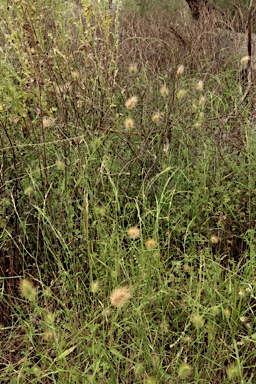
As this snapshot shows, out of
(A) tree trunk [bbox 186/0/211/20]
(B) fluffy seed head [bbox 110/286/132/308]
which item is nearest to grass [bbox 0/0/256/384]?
(B) fluffy seed head [bbox 110/286/132/308]

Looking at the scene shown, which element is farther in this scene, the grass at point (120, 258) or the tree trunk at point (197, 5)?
the tree trunk at point (197, 5)

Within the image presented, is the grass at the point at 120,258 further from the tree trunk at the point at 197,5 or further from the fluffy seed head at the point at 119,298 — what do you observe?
the tree trunk at the point at 197,5

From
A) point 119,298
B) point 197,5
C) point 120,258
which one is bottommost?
point 120,258

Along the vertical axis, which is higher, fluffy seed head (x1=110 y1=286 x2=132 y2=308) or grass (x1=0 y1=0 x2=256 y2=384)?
fluffy seed head (x1=110 y1=286 x2=132 y2=308)

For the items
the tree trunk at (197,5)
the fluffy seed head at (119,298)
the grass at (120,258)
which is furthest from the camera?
the tree trunk at (197,5)

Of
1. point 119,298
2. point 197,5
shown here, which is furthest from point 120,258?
point 197,5

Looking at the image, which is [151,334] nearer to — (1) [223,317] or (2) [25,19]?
(1) [223,317]

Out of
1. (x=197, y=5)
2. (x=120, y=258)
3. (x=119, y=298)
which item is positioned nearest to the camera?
(x=119, y=298)

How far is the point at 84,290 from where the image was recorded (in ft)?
5.53

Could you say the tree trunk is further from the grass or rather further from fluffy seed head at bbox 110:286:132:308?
fluffy seed head at bbox 110:286:132:308

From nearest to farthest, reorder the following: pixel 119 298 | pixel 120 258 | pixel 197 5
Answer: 1. pixel 119 298
2. pixel 120 258
3. pixel 197 5

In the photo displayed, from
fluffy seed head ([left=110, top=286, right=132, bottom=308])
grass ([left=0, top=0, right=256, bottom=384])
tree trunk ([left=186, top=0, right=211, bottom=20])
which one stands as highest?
tree trunk ([left=186, top=0, right=211, bottom=20])

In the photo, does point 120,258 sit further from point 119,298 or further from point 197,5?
point 197,5

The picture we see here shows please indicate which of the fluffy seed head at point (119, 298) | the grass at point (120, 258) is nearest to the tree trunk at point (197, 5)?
the grass at point (120, 258)
